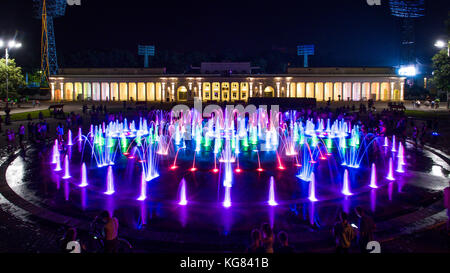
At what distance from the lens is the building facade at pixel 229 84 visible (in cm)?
7362

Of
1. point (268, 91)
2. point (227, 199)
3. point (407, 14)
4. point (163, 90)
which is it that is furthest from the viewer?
point (268, 91)

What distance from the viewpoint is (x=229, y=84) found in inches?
2938

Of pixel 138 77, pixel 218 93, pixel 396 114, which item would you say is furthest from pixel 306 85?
pixel 396 114

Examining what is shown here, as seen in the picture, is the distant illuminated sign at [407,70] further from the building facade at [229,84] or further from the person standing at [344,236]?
the person standing at [344,236]

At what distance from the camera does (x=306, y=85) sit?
245ft

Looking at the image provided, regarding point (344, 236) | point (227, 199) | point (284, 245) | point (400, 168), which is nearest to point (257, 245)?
point (284, 245)

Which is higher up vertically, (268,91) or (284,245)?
(268,91)

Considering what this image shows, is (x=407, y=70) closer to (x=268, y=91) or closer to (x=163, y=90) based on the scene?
(x=268, y=91)

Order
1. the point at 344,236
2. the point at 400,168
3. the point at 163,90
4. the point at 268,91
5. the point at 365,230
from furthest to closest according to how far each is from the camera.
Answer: the point at 268,91, the point at 163,90, the point at 400,168, the point at 365,230, the point at 344,236

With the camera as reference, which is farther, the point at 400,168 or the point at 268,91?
the point at 268,91

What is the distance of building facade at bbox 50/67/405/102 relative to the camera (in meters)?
73.6

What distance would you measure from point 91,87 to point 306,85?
48136 millimetres
